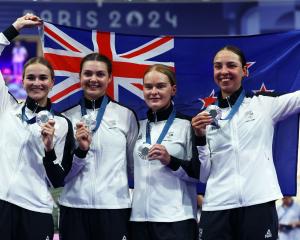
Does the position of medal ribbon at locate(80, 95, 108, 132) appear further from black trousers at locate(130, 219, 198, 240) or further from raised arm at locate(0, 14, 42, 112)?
black trousers at locate(130, 219, 198, 240)

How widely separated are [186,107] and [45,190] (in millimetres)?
1232

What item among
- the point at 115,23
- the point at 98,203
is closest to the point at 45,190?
the point at 98,203

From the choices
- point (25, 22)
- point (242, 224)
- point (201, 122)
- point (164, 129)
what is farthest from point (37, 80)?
point (242, 224)

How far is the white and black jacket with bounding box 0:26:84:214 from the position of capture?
370 centimetres

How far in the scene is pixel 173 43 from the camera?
14.9 ft

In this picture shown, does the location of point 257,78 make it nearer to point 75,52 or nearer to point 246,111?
point 246,111

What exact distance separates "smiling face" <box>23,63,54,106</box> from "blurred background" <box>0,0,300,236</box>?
811 cm

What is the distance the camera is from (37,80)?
386 cm

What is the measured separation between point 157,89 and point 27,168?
91 cm

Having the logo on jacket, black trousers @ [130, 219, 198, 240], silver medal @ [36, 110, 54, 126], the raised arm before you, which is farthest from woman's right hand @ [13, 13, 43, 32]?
the logo on jacket

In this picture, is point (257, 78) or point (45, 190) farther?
point (257, 78)

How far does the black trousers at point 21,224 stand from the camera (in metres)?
3.65

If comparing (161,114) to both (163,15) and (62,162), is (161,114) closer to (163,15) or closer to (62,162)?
(62,162)

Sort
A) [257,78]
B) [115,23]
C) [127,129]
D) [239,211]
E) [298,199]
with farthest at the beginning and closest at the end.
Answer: [115,23], [298,199], [257,78], [127,129], [239,211]
